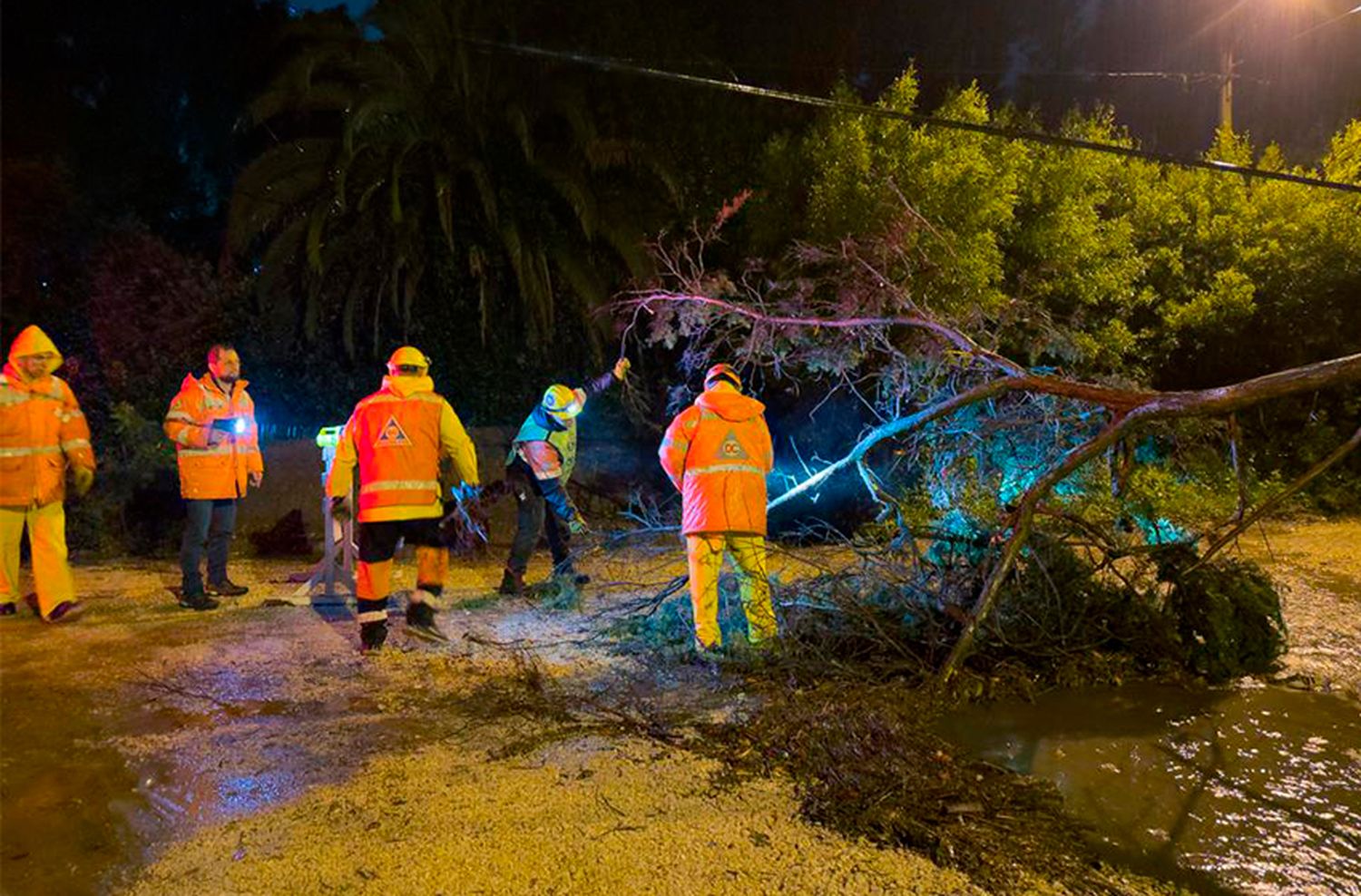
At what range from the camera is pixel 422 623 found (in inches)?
214

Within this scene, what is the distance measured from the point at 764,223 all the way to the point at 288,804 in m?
8.75

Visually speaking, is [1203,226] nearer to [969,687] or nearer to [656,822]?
[969,687]

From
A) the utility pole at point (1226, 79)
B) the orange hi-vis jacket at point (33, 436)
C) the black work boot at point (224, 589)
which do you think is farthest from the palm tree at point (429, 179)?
the utility pole at point (1226, 79)

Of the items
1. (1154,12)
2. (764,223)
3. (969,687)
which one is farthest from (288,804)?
(1154,12)

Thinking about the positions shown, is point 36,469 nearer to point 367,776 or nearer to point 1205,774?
point 367,776

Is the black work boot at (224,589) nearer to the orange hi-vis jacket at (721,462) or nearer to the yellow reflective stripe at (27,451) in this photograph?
the yellow reflective stripe at (27,451)

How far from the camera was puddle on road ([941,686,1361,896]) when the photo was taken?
311 centimetres

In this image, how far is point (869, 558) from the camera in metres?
5.38

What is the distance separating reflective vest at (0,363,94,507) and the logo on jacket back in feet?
8.08

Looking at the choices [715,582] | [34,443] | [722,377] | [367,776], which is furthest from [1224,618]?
[34,443]

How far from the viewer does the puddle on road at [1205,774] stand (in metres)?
3.11

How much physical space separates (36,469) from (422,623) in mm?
2771

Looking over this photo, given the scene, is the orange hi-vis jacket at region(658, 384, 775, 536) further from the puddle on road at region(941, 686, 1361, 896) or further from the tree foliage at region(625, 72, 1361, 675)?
the puddle on road at region(941, 686, 1361, 896)

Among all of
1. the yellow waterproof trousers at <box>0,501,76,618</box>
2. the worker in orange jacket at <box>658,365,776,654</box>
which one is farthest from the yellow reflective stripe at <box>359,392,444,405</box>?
the yellow waterproof trousers at <box>0,501,76,618</box>
